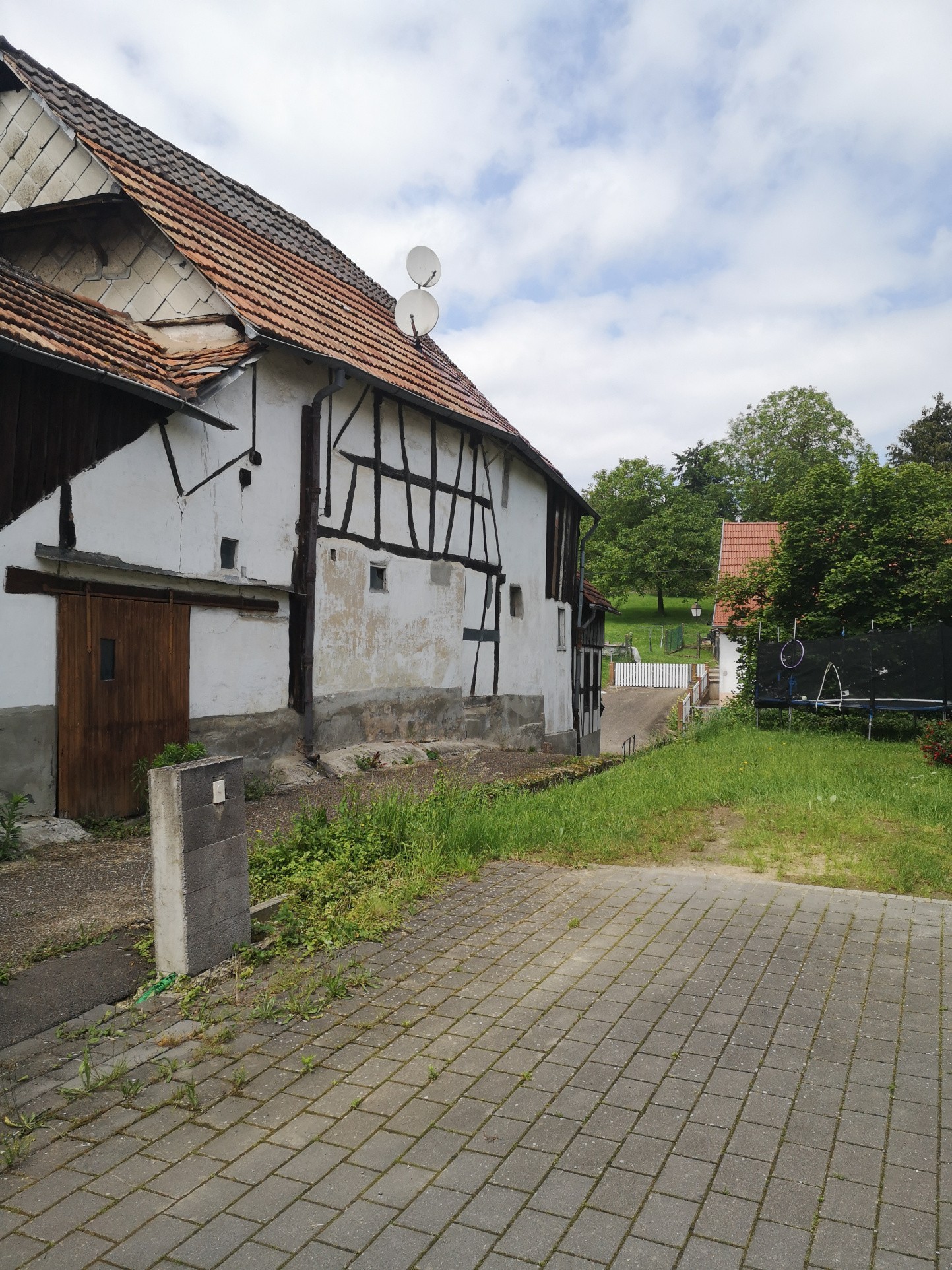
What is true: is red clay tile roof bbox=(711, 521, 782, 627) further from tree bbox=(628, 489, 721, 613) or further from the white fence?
tree bbox=(628, 489, 721, 613)

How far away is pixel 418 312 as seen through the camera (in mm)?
15328

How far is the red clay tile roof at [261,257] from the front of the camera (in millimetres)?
10609

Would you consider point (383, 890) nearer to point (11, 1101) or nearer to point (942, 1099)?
point (11, 1101)

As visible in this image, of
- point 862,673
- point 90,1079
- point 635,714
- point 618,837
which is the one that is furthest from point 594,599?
point 90,1079

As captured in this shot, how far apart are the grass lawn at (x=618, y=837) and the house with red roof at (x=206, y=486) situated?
294cm

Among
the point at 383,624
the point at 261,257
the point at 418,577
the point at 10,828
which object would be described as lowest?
the point at 10,828

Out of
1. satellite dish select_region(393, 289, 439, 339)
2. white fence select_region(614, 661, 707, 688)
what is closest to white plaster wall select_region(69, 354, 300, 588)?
satellite dish select_region(393, 289, 439, 339)

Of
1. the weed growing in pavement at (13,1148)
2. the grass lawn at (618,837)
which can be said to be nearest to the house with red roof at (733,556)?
the grass lawn at (618,837)

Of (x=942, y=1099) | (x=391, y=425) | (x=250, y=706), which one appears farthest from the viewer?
(x=391, y=425)

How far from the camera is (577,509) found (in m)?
20.8

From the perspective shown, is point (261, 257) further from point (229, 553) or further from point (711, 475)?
point (711, 475)

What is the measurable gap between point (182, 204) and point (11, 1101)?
1113 cm

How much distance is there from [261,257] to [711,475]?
69778mm

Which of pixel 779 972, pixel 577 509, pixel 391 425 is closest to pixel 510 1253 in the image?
pixel 779 972
